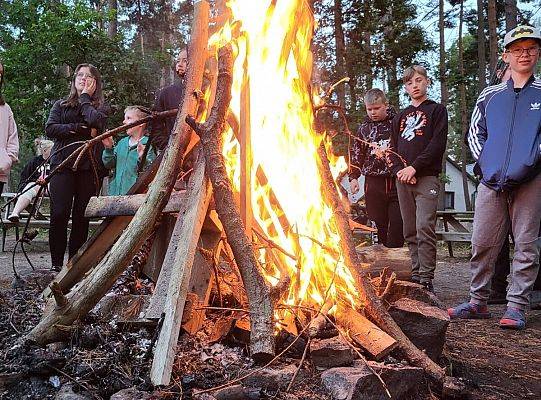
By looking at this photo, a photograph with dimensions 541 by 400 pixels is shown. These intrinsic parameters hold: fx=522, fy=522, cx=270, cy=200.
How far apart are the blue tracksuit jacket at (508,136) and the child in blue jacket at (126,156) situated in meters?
3.11

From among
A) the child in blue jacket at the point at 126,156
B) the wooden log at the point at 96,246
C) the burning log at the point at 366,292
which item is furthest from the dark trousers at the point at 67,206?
the burning log at the point at 366,292

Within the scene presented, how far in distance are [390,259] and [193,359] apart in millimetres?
2112

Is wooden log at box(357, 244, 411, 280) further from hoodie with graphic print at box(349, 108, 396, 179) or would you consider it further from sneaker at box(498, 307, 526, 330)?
hoodie with graphic print at box(349, 108, 396, 179)

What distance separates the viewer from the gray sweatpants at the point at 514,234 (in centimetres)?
413

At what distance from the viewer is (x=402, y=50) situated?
1683 centimetres

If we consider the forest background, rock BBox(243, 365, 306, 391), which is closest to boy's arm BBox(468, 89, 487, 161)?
rock BBox(243, 365, 306, 391)

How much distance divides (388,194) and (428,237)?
0.78m

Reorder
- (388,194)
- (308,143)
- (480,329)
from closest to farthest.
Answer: (308,143), (480,329), (388,194)

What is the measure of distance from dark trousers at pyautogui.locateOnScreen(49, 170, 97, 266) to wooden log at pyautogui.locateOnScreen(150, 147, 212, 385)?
253 centimetres

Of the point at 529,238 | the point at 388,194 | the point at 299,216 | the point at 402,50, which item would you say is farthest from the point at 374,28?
the point at 299,216

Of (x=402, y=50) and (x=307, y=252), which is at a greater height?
(x=402, y=50)

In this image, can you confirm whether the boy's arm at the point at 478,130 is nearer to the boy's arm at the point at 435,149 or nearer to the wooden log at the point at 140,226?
the boy's arm at the point at 435,149

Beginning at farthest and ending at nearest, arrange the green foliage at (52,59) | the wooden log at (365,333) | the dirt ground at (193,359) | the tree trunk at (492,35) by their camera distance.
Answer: the tree trunk at (492,35) < the green foliage at (52,59) < the wooden log at (365,333) < the dirt ground at (193,359)

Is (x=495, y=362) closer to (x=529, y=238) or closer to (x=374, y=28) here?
(x=529, y=238)
